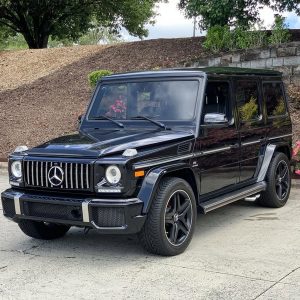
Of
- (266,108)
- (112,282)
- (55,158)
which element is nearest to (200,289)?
(112,282)

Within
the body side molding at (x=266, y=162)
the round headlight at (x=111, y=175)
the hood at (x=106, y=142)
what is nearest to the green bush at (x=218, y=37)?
the body side molding at (x=266, y=162)

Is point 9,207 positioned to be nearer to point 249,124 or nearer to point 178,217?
point 178,217

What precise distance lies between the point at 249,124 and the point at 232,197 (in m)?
1.06

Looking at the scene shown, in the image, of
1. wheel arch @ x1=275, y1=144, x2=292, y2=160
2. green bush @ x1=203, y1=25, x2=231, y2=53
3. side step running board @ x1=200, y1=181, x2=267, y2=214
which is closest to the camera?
side step running board @ x1=200, y1=181, x2=267, y2=214

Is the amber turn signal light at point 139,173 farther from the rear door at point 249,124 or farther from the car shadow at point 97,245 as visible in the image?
the rear door at point 249,124

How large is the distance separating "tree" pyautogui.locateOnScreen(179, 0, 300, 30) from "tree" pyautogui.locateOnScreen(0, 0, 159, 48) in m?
13.5

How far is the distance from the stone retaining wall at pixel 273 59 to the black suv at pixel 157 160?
214 inches

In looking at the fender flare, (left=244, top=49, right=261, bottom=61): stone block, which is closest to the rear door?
the fender flare

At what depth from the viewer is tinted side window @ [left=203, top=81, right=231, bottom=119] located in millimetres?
6176

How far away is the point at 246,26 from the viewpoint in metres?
14.9

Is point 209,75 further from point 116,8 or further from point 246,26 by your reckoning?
point 116,8

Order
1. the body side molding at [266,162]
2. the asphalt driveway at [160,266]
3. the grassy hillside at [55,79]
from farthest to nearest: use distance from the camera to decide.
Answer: the grassy hillside at [55,79] → the body side molding at [266,162] → the asphalt driveway at [160,266]

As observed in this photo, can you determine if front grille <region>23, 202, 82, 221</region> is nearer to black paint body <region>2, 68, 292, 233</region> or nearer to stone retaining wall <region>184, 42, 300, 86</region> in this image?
black paint body <region>2, 68, 292, 233</region>

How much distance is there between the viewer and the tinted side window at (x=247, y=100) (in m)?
6.78
